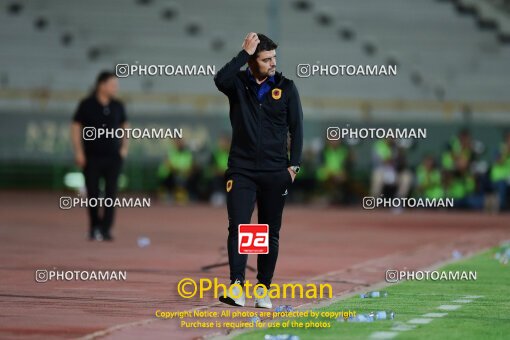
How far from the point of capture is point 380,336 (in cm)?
871

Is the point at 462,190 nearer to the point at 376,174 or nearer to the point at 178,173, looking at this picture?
the point at 376,174

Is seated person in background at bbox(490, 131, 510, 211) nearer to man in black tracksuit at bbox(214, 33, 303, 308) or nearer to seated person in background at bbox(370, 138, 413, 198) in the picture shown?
seated person in background at bbox(370, 138, 413, 198)

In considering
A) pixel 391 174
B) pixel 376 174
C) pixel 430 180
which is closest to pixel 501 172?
pixel 430 180

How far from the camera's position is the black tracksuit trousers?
1046 centimetres

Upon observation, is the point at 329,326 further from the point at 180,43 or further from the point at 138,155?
the point at 180,43

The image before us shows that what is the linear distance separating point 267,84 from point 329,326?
2.11 m

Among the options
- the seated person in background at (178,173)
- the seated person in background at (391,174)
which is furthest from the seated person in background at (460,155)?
the seated person in background at (178,173)

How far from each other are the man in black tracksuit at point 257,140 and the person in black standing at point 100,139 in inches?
310

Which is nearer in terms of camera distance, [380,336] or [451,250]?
[380,336]

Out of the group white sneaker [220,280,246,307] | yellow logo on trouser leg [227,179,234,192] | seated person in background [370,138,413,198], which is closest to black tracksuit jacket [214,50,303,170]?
yellow logo on trouser leg [227,179,234,192]

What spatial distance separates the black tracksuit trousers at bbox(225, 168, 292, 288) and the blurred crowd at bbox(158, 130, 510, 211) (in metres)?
21.9

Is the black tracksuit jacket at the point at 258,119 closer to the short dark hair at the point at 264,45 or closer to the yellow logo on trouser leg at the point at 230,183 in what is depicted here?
the yellow logo on trouser leg at the point at 230,183

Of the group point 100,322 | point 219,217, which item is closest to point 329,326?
point 100,322

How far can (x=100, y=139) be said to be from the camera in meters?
18.3
